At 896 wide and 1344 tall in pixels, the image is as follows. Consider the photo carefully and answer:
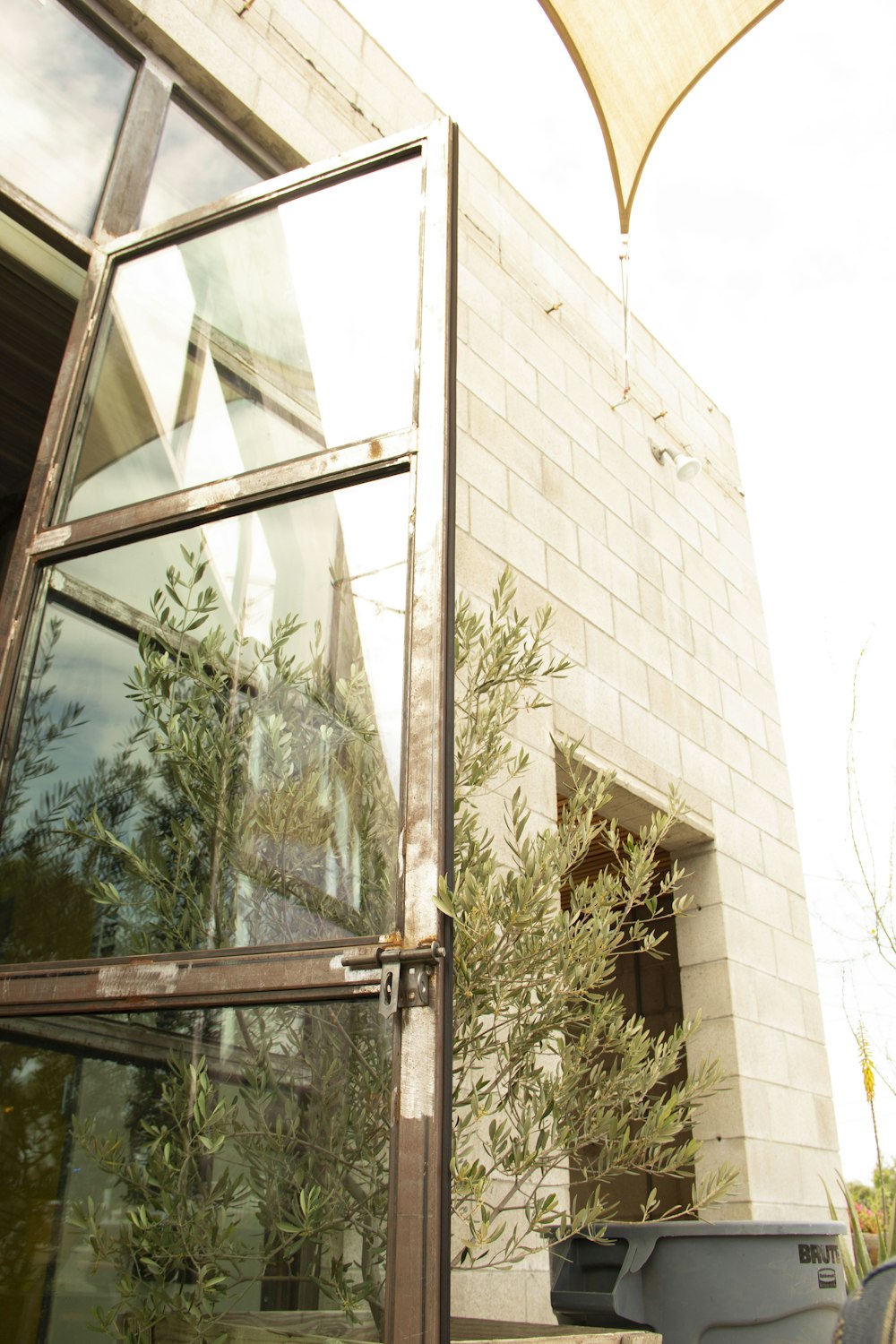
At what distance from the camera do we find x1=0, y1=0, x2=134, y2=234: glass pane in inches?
102

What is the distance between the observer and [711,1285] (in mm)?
2199

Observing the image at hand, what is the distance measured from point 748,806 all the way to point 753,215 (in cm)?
355

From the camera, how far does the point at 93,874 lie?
1.76 metres

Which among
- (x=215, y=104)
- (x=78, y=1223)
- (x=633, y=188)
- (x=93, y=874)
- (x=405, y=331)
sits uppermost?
(x=633, y=188)

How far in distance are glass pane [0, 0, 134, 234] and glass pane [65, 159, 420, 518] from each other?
40 centimetres

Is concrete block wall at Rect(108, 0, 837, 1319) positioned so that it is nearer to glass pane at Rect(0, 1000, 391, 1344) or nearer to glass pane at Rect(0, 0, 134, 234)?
glass pane at Rect(0, 0, 134, 234)

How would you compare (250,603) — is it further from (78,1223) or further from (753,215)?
(753,215)

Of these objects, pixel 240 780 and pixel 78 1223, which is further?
pixel 240 780

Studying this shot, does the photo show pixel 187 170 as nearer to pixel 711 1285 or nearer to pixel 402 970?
pixel 402 970

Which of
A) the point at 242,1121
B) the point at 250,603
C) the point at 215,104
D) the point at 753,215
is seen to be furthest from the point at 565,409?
the point at 242,1121

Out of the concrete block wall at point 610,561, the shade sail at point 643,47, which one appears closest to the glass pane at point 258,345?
the concrete block wall at point 610,561

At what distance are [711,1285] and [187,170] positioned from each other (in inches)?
131

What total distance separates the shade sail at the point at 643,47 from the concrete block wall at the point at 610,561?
2.23 ft

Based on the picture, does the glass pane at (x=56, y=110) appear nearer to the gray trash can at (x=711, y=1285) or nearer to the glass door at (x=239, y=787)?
the glass door at (x=239, y=787)
